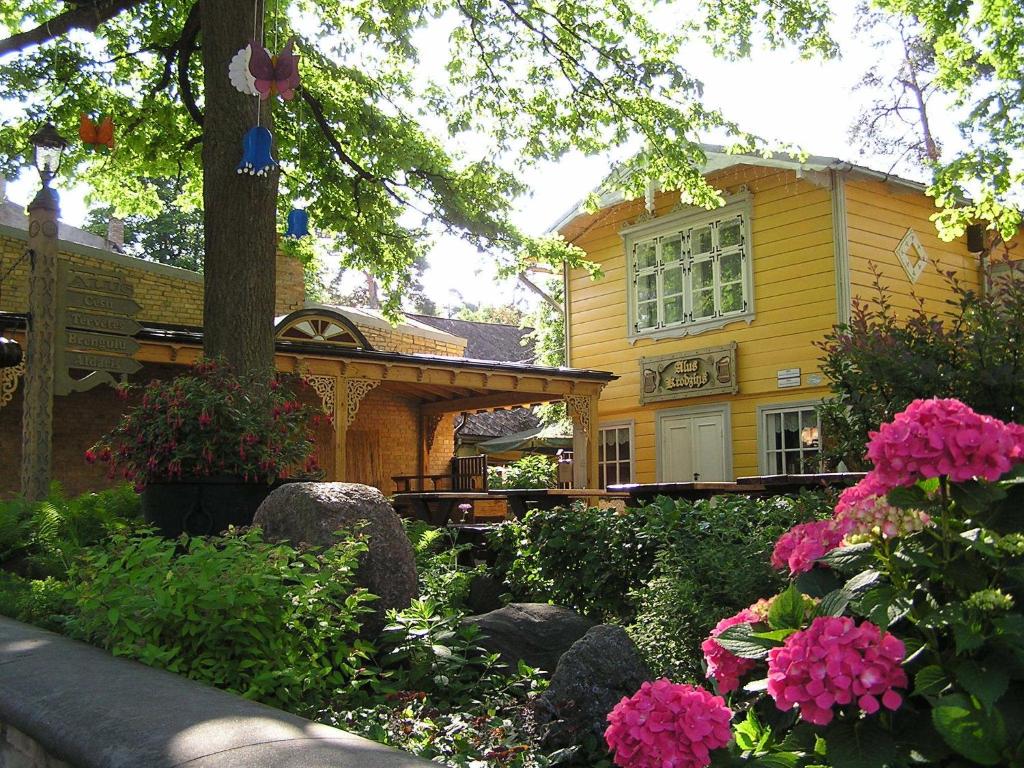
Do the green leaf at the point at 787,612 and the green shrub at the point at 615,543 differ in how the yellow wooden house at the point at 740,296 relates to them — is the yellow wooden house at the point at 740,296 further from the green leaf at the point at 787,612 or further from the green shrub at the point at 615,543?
the green leaf at the point at 787,612

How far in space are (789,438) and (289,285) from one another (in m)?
11.3

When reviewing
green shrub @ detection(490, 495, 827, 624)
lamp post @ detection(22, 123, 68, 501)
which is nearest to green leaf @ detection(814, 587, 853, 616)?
green shrub @ detection(490, 495, 827, 624)

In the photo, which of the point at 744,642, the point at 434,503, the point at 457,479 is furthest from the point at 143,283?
the point at 744,642

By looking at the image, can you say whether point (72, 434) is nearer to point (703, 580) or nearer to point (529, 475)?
point (529, 475)

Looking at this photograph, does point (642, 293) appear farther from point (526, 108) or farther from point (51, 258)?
point (51, 258)

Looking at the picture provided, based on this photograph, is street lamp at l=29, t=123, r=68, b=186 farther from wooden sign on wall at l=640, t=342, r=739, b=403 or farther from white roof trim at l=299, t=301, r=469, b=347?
white roof trim at l=299, t=301, r=469, b=347

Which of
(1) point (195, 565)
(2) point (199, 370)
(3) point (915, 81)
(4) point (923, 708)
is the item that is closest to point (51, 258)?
(2) point (199, 370)

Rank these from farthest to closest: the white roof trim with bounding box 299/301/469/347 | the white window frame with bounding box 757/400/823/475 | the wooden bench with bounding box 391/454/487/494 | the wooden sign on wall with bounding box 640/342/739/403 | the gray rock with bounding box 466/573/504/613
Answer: the white roof trim with bounding box 299/301/469/347
the wooden bench with bounding box 391/454/487/494
the wooden sign on wall with bounding box 640/342/739/403
the white window frame with bounding box 757/400/823/475
the gray rock with bounding box 466/573/504/613

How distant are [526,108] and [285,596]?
9.62 metres

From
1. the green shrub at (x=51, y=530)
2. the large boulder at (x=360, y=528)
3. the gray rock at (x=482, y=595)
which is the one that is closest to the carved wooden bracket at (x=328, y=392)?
the green shrub at (x=51, y=530)

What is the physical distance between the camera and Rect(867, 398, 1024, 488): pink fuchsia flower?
1.99 metres

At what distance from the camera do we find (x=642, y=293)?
56.4 feet

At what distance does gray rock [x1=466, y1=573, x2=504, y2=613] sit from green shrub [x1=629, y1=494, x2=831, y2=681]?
80.8 inches

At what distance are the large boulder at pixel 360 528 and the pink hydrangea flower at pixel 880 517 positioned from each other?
323cm
